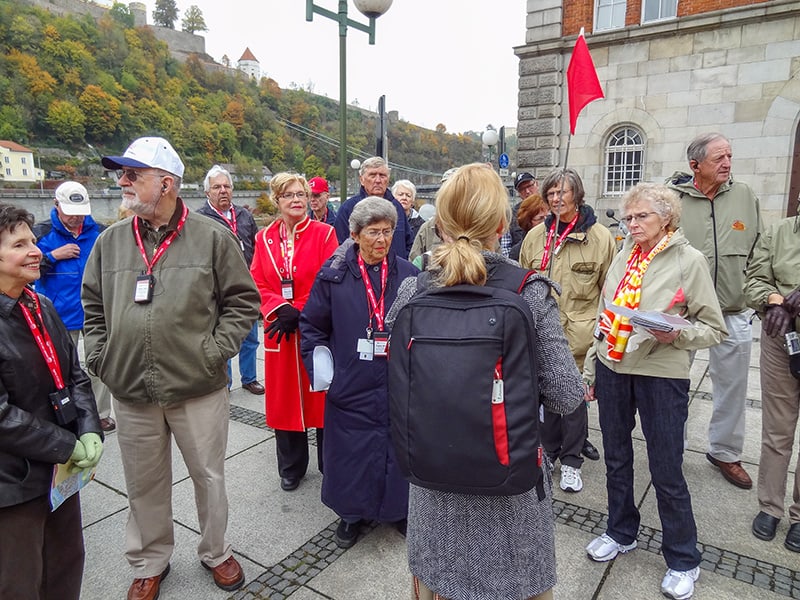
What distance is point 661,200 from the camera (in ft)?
8.53

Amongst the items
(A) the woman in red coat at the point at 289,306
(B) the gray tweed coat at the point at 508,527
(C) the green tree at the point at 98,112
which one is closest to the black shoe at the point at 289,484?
(A) the woman in red coat at the point at 289,306

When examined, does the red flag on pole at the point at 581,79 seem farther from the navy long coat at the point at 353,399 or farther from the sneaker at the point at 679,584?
the sneaker at the point at 679,584

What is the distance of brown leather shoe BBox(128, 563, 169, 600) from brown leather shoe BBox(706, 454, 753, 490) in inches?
142

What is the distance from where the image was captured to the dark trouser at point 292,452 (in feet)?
12.0

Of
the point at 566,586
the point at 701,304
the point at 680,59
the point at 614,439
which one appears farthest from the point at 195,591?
the point at 680,59

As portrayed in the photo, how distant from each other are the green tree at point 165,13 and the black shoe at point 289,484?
449 feet

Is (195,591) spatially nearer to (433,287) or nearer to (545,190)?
(433,287)

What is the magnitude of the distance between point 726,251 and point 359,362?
263cm

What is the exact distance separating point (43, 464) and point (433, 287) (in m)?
1.64

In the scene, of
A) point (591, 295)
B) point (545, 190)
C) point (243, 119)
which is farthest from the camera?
point (243, 119)

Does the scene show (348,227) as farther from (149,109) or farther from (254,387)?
(149,109)

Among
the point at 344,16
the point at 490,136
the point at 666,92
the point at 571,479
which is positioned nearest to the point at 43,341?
the point at 571,479

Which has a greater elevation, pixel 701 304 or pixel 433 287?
pixel 433 287

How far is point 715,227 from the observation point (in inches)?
A: 142
